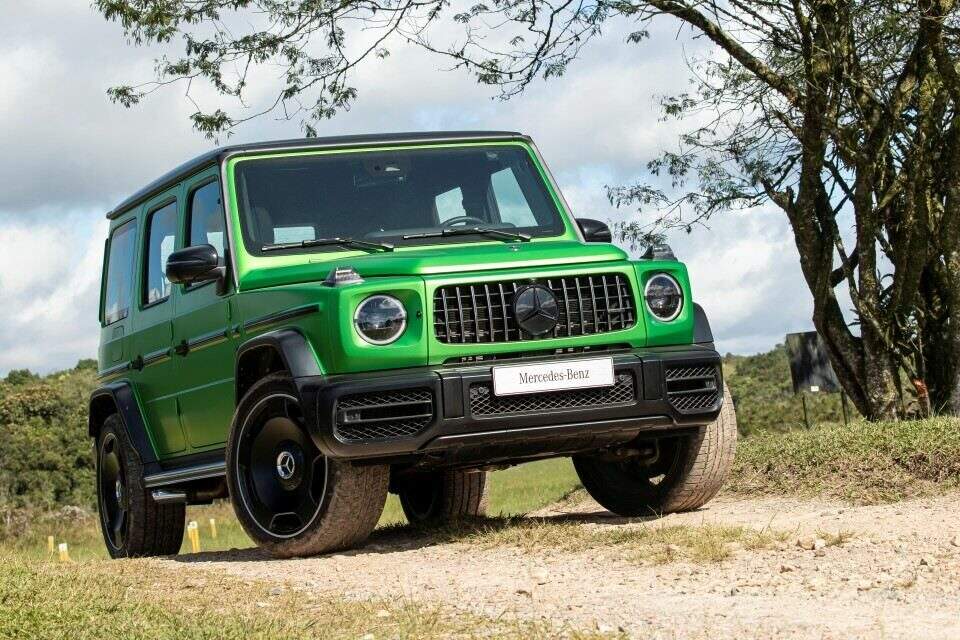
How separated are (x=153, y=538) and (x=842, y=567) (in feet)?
16.4

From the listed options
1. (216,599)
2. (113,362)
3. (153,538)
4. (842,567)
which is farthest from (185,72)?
(842,567)

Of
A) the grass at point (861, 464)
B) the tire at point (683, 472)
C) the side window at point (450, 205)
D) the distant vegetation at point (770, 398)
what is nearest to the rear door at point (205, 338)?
the side window at point (450, 205)

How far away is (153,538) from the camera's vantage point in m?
9.18

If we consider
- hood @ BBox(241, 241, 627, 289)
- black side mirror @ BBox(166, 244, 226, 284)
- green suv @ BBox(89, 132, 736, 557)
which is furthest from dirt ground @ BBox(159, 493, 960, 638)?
black side mirror @ BBox(166, 244, 226, 284)

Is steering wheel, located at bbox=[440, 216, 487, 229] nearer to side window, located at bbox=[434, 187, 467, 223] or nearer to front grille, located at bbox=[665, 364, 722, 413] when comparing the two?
side window, located at bbox=[434, 187, 467, 223]

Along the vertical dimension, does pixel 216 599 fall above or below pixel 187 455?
below

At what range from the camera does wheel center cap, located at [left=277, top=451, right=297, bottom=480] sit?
23.6ft

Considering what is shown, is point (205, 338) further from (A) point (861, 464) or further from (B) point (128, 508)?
(A) point (861, 464)

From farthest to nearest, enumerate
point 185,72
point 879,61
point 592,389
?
point 185,72
point 879,61
point 592,389

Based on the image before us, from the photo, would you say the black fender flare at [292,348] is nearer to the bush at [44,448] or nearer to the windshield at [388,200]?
the windshield at [388,200]

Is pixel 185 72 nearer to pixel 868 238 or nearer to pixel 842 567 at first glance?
pixel 868 238

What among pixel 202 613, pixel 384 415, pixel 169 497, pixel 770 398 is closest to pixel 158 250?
pixel 169 497

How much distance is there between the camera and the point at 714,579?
5531 millimetres

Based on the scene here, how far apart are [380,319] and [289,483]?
1077 millimetres
